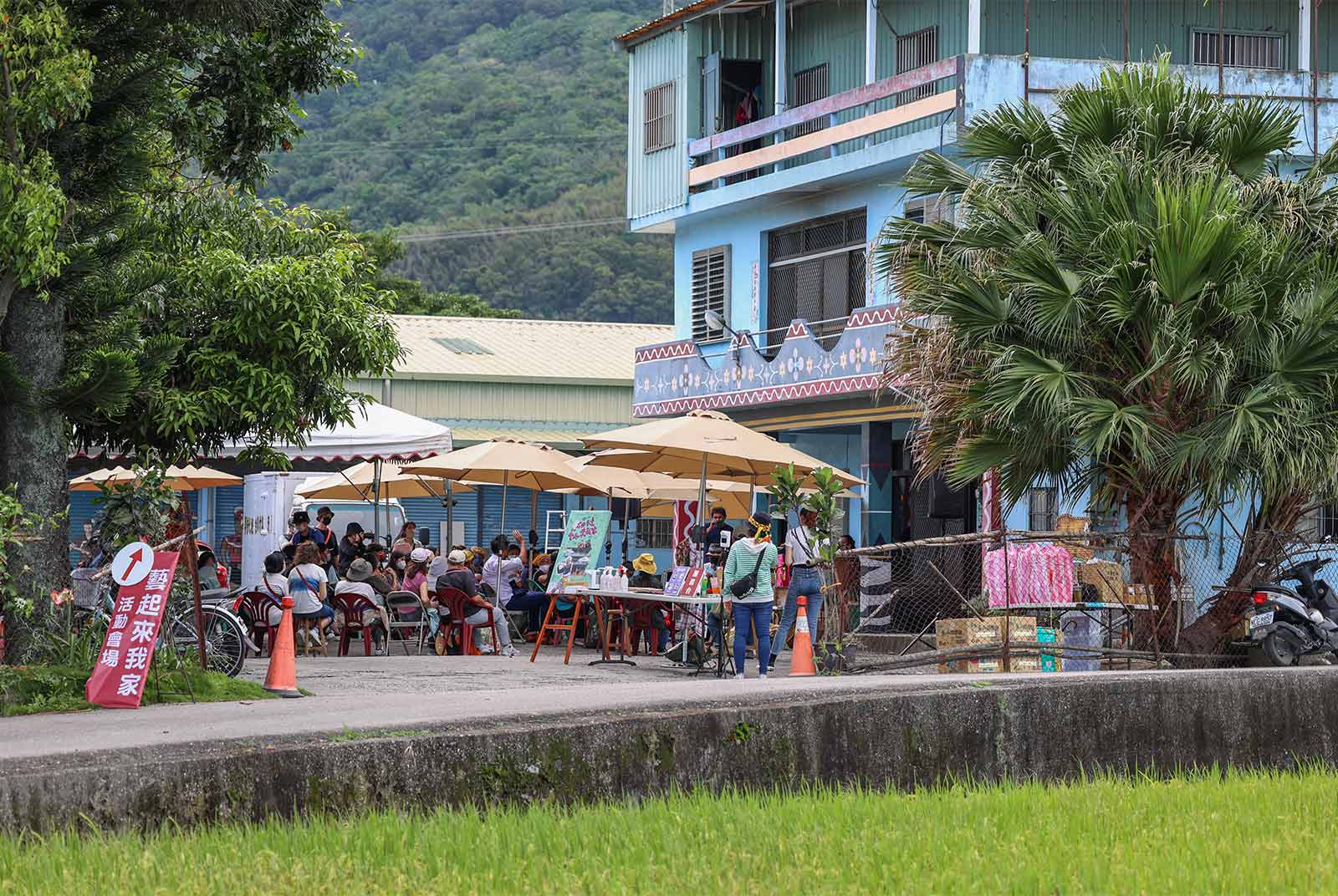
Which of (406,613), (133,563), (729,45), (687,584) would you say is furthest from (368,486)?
(133,563)

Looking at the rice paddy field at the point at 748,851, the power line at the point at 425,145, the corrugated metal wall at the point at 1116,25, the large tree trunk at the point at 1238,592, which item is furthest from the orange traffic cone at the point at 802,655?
the power line at the point at 425,145

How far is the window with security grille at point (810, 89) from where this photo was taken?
25.8m

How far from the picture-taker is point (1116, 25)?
23.8m

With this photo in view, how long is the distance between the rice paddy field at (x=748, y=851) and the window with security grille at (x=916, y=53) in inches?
679

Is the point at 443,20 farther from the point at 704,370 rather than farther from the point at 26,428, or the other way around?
the point at 26,428

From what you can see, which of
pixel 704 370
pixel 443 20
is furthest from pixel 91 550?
pixel 443 20

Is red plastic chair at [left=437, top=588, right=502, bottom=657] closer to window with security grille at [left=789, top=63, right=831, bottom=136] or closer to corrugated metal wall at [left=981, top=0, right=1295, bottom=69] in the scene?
window with security grille at [left=789, top=63, right=831, bottom=136]

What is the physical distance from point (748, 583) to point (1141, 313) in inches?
149

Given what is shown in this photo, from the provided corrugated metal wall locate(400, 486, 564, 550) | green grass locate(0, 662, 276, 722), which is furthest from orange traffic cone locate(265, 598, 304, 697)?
corrugated metal wall locate(400, 486, 564, 550)

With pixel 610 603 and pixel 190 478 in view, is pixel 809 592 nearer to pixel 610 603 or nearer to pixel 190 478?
pixel 610 603

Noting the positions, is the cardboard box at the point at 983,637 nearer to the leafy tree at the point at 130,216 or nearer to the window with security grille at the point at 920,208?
the leafy tree at the point at 130,216

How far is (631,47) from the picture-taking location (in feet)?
93.4

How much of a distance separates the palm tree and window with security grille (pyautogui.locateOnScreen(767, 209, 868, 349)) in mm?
8208

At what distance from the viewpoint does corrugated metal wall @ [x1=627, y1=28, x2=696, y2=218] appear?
2706cm
